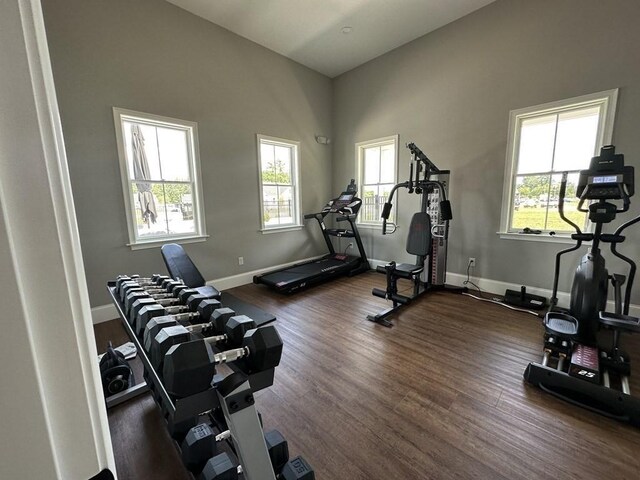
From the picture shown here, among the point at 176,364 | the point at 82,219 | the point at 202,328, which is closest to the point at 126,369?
the point at 202,328

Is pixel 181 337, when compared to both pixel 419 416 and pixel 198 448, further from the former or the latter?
pixel 419 416

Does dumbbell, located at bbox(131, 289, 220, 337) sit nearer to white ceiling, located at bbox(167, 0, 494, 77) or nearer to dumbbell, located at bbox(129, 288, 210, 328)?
dumbbell, located at bbox(129, 288, 210, 328)

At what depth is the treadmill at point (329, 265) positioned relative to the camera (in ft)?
13.8

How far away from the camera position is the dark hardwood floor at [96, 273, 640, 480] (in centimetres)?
148

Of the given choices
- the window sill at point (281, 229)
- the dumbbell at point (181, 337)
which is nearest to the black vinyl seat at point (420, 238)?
the window sill at point (281, 229)

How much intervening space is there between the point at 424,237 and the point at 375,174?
2.03 m

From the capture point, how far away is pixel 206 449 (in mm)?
1344

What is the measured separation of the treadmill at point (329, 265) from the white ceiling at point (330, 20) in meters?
2.21

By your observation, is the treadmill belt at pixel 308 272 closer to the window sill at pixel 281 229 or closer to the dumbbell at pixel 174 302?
the window sill at pixel 281 229

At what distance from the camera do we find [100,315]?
125 inches

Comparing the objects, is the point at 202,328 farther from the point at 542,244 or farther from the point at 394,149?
the point at 394,149

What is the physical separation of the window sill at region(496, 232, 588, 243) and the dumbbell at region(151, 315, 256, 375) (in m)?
3.87

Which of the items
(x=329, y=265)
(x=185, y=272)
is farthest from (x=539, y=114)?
(x=185, y=272)

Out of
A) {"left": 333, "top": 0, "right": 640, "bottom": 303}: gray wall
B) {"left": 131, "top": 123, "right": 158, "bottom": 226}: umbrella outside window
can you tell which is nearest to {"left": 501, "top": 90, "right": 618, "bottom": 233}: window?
{"left": 333, "top": 0, "right": 640, "bottom": 303}: gray wall
